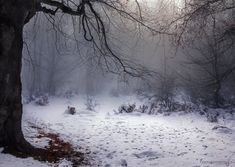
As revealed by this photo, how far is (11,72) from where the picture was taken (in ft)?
22.9

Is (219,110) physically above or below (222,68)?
below

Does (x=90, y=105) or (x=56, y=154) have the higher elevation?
(x=90, y=105)

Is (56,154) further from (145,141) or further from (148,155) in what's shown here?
(145,141)

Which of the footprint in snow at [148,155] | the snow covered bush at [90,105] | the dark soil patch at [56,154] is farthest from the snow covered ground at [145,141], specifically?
the snow covered bush at [90,105]

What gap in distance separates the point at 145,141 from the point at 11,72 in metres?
4.97

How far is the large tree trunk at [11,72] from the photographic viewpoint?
22.4 ft

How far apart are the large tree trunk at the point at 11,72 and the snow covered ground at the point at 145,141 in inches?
25.8

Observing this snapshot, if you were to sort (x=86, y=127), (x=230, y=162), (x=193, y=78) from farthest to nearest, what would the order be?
(x=193, y=78) → (x=86, y=127) → (x=230, y=162)

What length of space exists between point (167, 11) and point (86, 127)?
6.13 meters

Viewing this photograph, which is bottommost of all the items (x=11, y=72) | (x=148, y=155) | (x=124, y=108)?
(x=148, y=155)

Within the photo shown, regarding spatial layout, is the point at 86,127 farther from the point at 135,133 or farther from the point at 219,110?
the point at 219,110

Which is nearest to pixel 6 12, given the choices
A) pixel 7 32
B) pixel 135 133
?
pixel 7 32

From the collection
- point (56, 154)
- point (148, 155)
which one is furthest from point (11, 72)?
point (148, 155)

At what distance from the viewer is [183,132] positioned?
1187 cm
